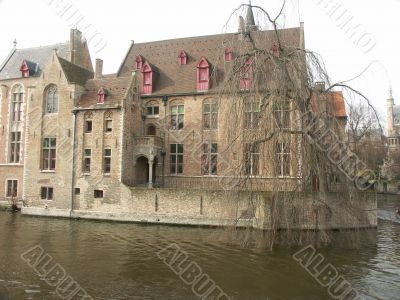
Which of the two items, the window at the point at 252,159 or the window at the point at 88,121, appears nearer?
the window at the point at 252,159

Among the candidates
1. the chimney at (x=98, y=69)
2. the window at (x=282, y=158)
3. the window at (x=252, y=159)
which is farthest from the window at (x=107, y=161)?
the window at (x=282, y=158)

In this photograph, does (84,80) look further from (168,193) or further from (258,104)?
(258,104)

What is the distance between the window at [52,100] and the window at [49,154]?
6.01ft

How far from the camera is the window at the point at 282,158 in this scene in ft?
35.3

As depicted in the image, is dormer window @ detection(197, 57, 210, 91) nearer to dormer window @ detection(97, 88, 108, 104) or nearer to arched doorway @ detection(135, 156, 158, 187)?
arched doorway @ detection(135, 156, 158, 187)

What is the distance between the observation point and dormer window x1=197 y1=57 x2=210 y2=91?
22.4 m

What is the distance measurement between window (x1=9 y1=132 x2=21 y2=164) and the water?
1020 cm

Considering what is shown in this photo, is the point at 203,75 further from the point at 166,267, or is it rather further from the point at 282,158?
the point at 166,267

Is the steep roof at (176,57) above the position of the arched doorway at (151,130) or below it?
above

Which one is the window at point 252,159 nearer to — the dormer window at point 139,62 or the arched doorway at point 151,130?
the arched doorway at point 151,130

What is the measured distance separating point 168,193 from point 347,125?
31.1 feet

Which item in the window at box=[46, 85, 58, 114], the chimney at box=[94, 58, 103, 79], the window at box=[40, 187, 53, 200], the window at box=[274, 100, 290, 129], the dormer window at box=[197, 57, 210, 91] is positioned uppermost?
the chimney at box=[94, 58, 103, 79]

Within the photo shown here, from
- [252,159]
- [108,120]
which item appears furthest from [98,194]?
[252,159]

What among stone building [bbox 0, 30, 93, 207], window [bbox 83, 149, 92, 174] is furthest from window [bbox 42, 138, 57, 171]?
window [bbox 83, 149, 92, 174]
